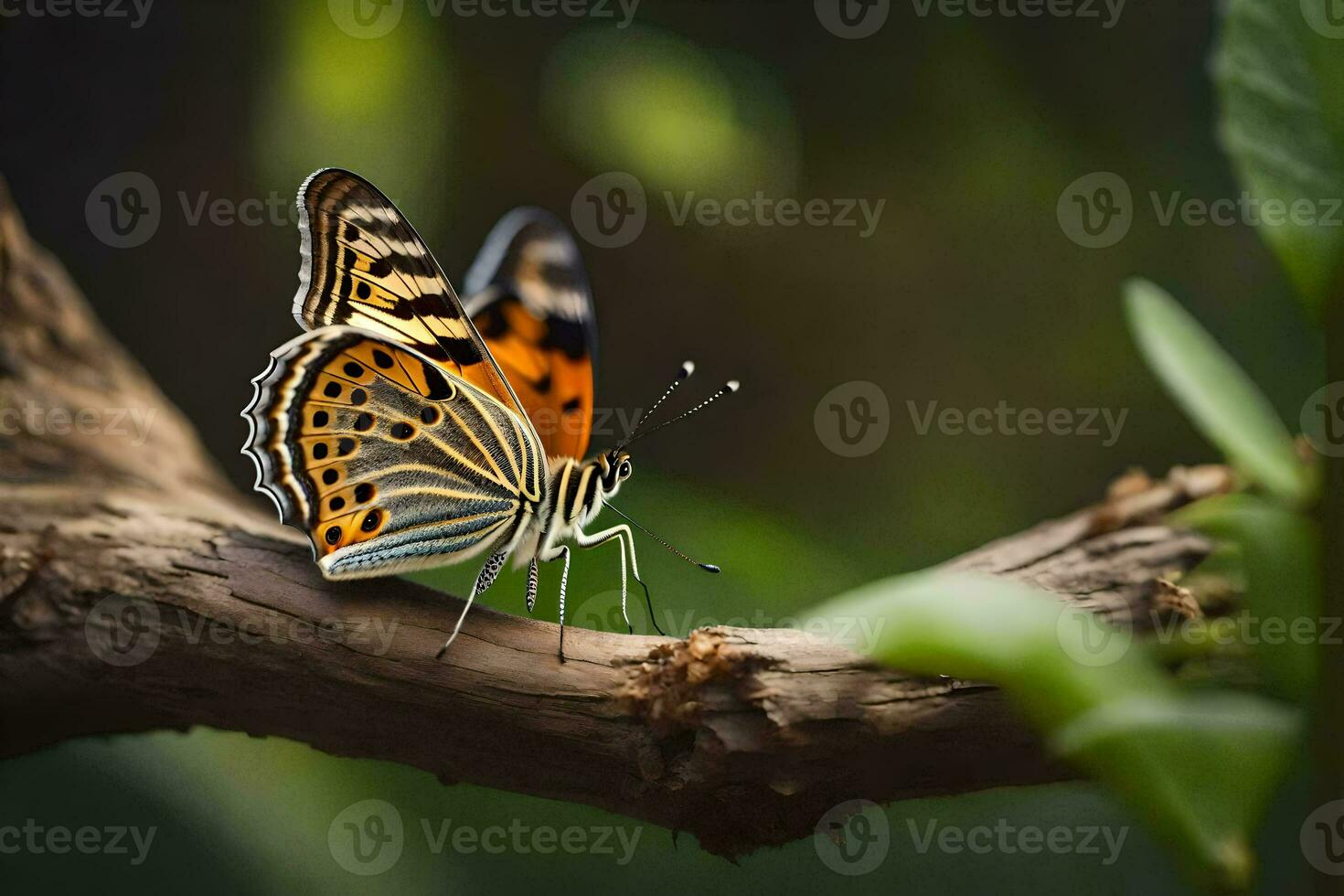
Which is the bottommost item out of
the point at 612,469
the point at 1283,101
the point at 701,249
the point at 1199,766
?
the point at 1199,766

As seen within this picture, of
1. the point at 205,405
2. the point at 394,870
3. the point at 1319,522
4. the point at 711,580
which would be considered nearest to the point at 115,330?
the point at 205,405

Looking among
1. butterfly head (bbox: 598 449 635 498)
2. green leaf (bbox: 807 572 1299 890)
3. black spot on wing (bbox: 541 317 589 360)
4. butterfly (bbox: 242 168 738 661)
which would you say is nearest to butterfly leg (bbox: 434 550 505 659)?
butterfly (bbox: 242 168 738 661)

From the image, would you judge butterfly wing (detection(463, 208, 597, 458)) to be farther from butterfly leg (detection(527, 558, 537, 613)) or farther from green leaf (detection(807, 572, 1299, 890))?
green leaf (detection(807, 572, 1299, 890))

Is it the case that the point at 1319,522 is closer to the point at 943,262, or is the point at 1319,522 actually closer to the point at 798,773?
the point at 798,773

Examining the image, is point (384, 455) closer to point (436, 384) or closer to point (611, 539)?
point (436, 384)

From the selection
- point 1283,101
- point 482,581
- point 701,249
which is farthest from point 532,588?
point 701,249

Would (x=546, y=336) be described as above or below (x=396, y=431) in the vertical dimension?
above
